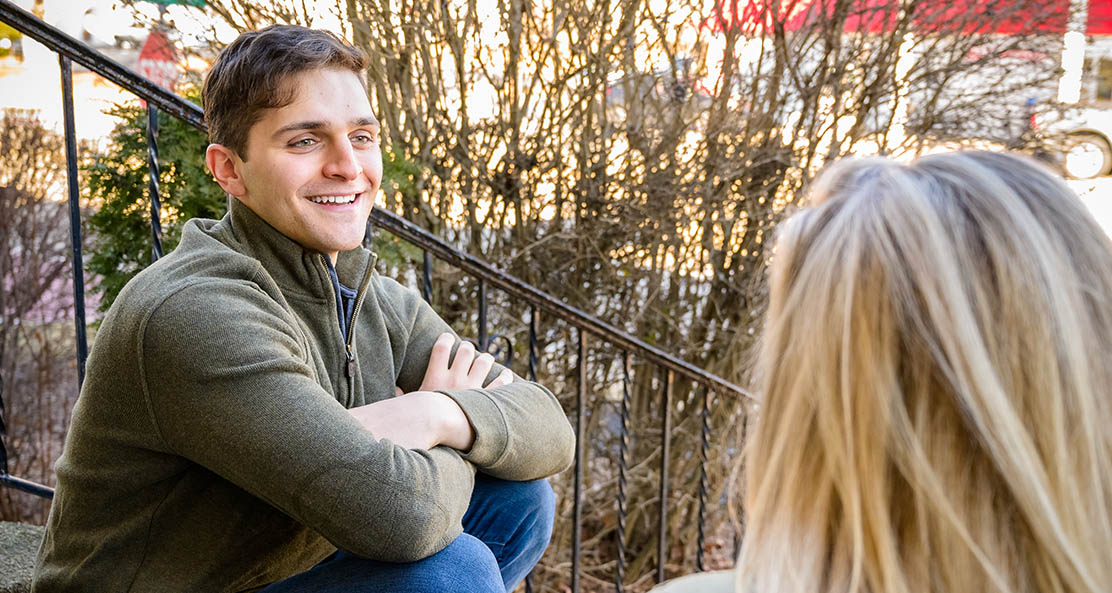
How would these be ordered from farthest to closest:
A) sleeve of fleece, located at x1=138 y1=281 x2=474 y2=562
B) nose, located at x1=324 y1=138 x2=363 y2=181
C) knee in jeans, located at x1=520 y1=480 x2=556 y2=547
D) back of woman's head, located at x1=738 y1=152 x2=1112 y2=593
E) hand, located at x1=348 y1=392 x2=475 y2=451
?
knee in jeans, located at x1=520 y1=480 x2=556 y2=547 → nose, located at x1=324 y1=138 x2=363 y2=181 → hand, located at x1=348 y1=392 x2=475 y2=451 → sleeve of fleece, located at x1=138 y1=281 x2=474 y2=562 → back of woman's head, located at x1=738 y1=152 x2=1112 y2=593

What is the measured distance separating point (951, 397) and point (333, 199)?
1342 millimetres

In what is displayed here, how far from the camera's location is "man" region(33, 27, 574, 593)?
1506mm

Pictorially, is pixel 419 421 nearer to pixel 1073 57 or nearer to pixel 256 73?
pixel 256 73

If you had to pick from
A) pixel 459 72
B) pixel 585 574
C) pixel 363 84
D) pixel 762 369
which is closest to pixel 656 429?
pixel 585 574

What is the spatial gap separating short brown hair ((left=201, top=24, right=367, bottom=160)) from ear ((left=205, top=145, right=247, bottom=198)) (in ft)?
0.05

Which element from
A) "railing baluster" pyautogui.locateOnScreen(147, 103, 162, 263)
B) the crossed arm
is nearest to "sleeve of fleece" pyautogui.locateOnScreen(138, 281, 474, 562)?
the crossed arm

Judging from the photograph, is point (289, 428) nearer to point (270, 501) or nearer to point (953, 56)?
point (270, 501)

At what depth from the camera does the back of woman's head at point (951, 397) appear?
89 centimetres

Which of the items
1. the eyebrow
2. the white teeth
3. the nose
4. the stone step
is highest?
the eyebrow

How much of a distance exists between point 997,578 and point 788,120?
13.6 ft

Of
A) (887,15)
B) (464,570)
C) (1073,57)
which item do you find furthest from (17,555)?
(1073,57)

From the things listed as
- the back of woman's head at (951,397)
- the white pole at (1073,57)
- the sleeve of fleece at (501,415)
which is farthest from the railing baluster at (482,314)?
the white pole at (1073,57)

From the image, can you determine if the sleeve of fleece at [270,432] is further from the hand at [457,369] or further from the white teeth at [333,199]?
the hand at [457,369]

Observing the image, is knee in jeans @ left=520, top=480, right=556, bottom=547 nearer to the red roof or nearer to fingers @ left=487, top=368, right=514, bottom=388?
fingers @ left=487, top=368, right=514, bottom=388
